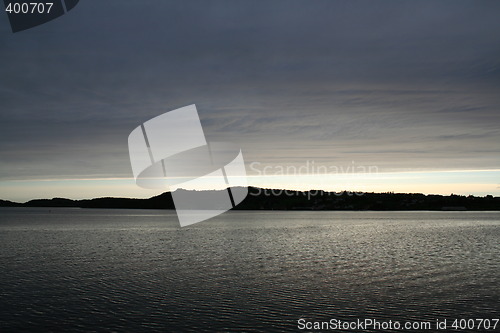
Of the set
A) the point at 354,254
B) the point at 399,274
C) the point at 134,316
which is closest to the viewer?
the point at 134,316

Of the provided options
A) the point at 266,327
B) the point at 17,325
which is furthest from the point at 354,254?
the point at 17,325

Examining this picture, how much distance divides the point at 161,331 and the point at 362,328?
29.7 ft

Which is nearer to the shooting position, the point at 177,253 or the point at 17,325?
the point at 17,325

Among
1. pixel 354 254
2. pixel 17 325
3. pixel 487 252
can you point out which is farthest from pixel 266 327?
pixel 487 252

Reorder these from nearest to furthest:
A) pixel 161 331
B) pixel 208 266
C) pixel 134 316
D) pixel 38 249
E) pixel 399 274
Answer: pixel 161 331 < pixel 134 316 < pixel 399 274 < pixel 208 266 < pixel 38 249

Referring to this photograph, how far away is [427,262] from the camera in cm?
3956

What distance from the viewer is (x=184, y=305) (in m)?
23.1

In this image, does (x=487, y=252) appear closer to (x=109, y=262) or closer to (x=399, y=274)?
(x=399, y=274)

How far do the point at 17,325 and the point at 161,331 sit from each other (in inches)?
267

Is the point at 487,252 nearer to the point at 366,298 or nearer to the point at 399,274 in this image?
the point at 399,274

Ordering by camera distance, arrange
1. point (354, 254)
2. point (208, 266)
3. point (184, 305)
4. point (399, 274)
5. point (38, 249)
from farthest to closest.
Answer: point (38, 249), point (354, 254), point (208, 266), point (399, 274), point (184, 305)

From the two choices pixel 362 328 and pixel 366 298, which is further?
pixel 366 298

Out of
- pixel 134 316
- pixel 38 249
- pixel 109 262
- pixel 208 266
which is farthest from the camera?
pixel 38 249

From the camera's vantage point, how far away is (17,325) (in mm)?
19375
